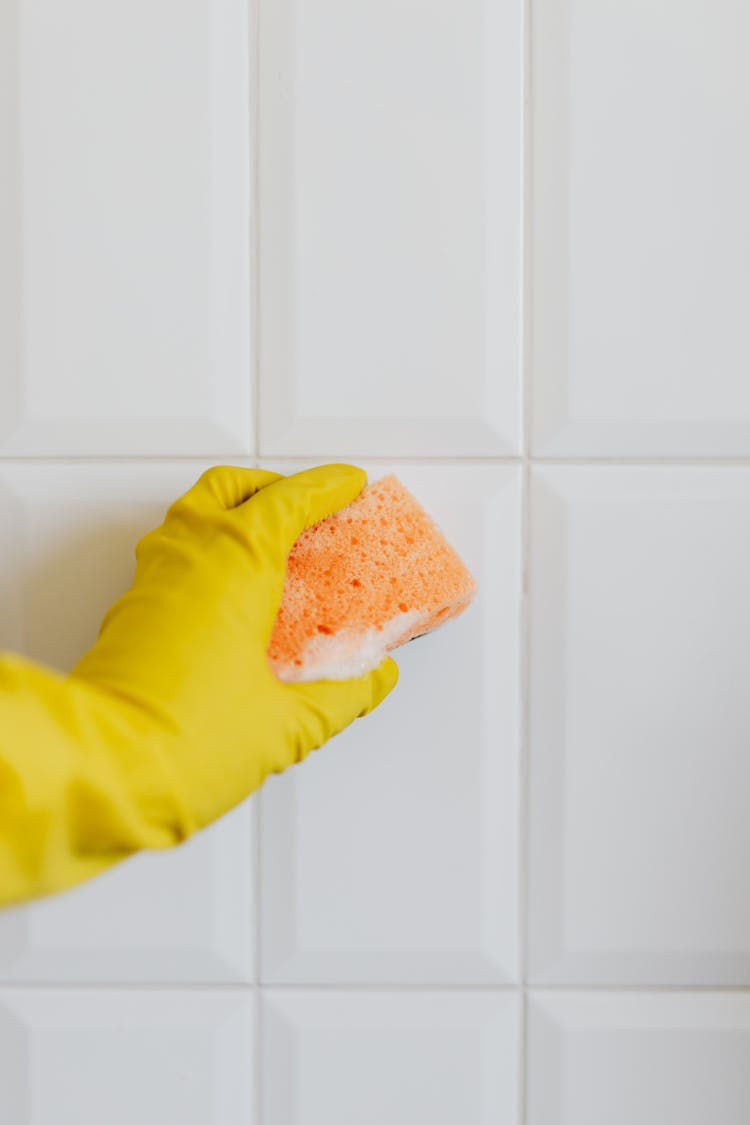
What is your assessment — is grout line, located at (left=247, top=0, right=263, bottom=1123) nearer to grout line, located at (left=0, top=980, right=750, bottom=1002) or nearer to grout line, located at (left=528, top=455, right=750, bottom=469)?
grout line, located at (left=0, top=980, right=750, bottom=1002)

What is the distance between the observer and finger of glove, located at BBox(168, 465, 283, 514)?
20.2 inches

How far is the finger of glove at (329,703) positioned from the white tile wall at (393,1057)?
212 millimetres

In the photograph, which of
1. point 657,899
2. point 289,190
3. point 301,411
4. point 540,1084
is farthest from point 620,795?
point 289,190

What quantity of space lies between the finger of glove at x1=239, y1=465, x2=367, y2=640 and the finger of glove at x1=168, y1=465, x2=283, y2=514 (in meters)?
0.01

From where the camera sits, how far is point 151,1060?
0.58 metres

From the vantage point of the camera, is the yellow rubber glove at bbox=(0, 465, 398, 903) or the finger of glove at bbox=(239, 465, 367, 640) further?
the finger of glove at bbox=(239, 465, 367, 640)

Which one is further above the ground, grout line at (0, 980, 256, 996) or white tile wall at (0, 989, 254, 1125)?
grout line at (0, 980, 256, 996)

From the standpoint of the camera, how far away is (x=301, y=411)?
57 cm

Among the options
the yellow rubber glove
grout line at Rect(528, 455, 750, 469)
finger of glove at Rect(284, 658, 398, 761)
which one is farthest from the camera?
grout line at Rect(528, 455, 750, 469)

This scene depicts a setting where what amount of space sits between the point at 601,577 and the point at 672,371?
14cm

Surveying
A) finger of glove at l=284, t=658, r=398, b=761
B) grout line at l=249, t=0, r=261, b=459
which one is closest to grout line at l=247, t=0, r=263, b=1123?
grout line at l=249, t=0, r=261, b=459

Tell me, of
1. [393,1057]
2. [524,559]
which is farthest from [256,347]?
[393,1057]

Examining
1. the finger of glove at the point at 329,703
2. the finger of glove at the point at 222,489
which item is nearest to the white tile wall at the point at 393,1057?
the finger of glove at the point at 329,703

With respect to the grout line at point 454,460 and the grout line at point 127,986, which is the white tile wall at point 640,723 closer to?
the grout line at point 454,460
